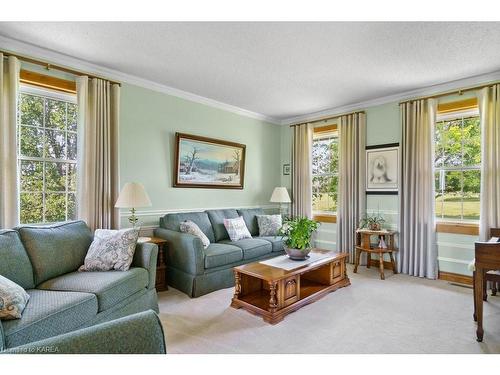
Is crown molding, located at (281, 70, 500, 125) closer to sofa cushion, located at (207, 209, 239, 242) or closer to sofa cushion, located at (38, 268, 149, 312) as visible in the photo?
sofa cushion, located at (207, 209, 239, 242)

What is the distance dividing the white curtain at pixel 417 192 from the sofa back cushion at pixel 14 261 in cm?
440

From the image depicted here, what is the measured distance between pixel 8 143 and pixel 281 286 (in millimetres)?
2925

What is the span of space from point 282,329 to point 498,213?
300cm

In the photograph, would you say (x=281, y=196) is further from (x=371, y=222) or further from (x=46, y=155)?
(x=46, y=155)

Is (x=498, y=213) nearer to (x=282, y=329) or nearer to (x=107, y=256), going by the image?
(x=282, y=329)

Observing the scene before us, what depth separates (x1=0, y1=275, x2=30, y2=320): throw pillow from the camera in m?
1.58

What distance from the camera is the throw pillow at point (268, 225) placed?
448 centimetres

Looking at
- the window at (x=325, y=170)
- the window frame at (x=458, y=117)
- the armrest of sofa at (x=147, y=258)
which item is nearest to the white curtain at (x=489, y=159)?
the window frame at (x=458, y=117)

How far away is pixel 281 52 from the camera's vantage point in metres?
2.88

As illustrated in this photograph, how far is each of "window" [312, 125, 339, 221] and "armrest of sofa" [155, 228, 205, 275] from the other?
2798mm

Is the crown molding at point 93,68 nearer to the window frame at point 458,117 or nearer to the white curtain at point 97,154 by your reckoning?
the white curtain at point 97,154

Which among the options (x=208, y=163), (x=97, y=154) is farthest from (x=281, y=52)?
(x=97, y=154)

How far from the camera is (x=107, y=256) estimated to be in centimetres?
247
